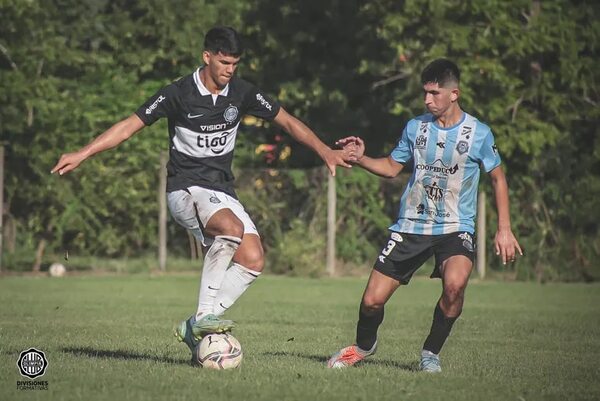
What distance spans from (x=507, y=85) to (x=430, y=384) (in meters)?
14.5

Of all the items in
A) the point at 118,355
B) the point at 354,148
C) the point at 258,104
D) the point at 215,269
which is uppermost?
the point at 258,104

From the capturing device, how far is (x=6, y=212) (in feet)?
68.1

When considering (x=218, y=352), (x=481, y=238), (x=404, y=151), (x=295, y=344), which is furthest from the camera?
(x=481, y=238)

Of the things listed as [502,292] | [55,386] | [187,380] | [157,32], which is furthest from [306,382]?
[157,32]

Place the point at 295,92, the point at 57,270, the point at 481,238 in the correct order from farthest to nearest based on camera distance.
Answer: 1. the point at 295,92
2. the point at 481,238
3. the point at 57,270

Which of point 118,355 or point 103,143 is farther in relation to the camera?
point 118,355

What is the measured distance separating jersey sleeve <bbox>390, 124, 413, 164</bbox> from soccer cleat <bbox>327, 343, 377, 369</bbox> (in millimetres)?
1340

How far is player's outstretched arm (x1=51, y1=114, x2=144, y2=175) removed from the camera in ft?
26.9

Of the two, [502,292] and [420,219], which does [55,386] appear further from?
[502,292]

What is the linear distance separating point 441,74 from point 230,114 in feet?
4.93

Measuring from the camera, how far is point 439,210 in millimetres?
8445

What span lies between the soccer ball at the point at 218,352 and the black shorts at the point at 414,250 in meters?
1.17

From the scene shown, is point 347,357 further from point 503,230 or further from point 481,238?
point 481,238

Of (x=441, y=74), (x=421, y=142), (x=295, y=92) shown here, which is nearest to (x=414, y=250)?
(x=421, y=142)
